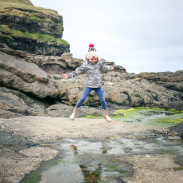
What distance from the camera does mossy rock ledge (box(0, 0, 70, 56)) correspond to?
7988 cm

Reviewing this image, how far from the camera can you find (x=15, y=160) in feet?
12.5

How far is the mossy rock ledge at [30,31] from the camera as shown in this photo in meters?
79.9

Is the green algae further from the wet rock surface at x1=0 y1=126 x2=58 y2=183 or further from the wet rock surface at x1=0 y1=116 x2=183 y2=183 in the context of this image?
the wet rock surface at x1=0 y1=126 x2=58 y2=183

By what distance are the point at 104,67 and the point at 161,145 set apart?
4.22m

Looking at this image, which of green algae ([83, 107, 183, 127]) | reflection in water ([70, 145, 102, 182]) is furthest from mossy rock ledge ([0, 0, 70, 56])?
reflection in water ([70, 145, 102, 182])

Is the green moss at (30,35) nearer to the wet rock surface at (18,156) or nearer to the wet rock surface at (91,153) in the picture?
the wet rock surface at (91,153)

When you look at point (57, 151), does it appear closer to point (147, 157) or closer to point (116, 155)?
point (116, 155)

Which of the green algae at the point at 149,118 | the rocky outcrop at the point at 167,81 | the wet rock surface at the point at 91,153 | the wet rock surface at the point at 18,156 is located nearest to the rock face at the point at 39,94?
the green algae at the point at 149,118

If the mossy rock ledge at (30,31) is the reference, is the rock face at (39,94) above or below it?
below

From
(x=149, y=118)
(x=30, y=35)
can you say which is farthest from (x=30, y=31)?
(x=149, y=118)

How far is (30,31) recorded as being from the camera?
8881 cm

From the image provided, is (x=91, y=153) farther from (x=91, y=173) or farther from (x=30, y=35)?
(x=30, y=35)

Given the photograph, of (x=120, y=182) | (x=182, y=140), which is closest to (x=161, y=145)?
(x=182, y=140)

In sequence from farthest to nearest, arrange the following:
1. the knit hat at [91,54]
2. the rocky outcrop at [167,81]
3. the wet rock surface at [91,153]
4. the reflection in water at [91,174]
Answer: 1. the rocky outcrop at [167,81]
2. the knit hat at [91,54]
3. the wet rock surface at [91,153]
4. the reflection in water at [91,174]
